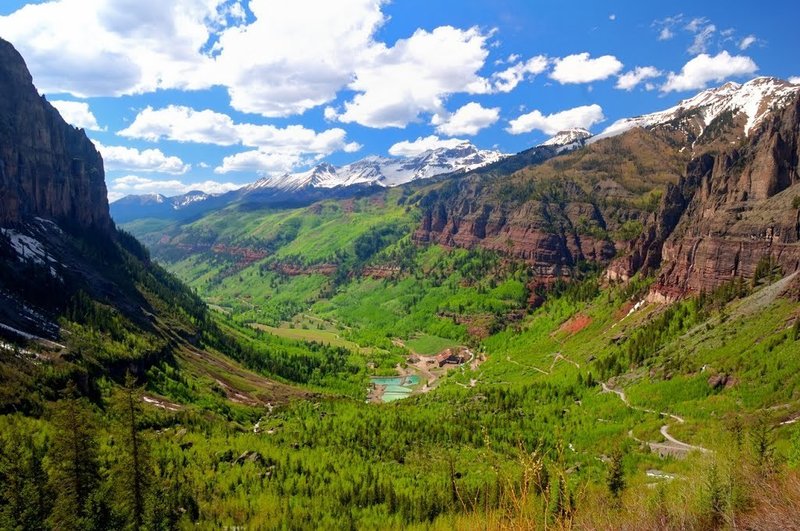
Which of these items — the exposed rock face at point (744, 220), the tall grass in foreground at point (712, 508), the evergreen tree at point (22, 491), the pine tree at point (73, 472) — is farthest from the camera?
the exposed rock face at point (744, 220)

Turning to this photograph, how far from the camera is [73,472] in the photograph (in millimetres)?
56062

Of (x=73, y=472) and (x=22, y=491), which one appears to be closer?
(x=22, y=491)

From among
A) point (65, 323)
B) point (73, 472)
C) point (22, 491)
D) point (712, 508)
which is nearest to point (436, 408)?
point (65, 323)

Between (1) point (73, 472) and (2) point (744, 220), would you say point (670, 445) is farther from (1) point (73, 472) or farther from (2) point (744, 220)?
(2) point (744, 220)

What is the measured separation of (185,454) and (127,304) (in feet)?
321

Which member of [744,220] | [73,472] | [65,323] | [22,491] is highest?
[744,220]

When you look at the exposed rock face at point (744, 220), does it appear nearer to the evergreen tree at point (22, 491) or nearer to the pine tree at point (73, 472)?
the pine tree at point (73, 472)

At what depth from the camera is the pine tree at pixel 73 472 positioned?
5322cm

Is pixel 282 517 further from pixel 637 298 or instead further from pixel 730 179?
pixel 730 179

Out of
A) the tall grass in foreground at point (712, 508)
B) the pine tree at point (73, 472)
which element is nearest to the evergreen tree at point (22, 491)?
the pine tree at point (73, 472)

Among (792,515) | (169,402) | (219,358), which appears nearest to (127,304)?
(219,358)

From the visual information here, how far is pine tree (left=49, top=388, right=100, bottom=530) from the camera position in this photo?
53.2 meters

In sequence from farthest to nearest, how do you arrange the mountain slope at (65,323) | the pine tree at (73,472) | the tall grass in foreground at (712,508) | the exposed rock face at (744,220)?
the exposed rock face at (744,220) < the mountain slope at (65,323) < the pine tree at (73,472) < the tall grass in foreground at (712,508)

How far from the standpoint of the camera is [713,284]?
502ft
